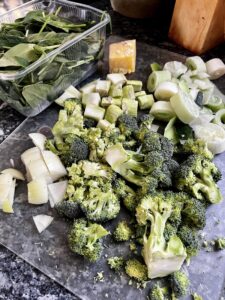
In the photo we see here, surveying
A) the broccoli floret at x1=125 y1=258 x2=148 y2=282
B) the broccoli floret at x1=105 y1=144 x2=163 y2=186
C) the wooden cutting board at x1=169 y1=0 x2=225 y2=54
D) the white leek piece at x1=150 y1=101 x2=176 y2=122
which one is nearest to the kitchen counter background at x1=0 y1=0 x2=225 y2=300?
the wooden cutting board at x1=169 y1=0 x2=225 y2=54

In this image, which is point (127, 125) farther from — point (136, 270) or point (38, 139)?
point (136, 270)

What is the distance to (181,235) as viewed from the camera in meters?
0.98

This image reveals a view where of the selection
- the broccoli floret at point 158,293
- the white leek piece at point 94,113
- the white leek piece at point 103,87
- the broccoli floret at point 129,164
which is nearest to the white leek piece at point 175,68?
the white leek piece at point 103,87

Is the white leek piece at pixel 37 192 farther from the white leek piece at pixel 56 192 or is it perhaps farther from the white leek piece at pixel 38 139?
the white leek piece at pixel 38 139

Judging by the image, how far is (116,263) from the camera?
0.96 metres

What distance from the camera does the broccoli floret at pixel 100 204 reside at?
101 centimetres

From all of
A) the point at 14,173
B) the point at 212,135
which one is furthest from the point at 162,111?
the point at 14,173

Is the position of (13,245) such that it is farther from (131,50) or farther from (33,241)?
(131,50)

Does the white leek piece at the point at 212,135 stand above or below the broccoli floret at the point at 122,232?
above

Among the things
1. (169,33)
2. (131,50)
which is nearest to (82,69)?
(131,50)

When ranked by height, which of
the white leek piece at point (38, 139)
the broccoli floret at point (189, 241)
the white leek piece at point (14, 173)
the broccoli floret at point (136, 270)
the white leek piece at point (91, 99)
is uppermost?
the white leek piece at point (91, 99)

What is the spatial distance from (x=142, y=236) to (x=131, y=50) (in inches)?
30.1

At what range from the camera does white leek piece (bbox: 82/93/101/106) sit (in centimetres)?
131

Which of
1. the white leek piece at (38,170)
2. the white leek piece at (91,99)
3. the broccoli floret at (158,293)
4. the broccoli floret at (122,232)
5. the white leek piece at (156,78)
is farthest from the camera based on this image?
the white leek piece at (156,78)
